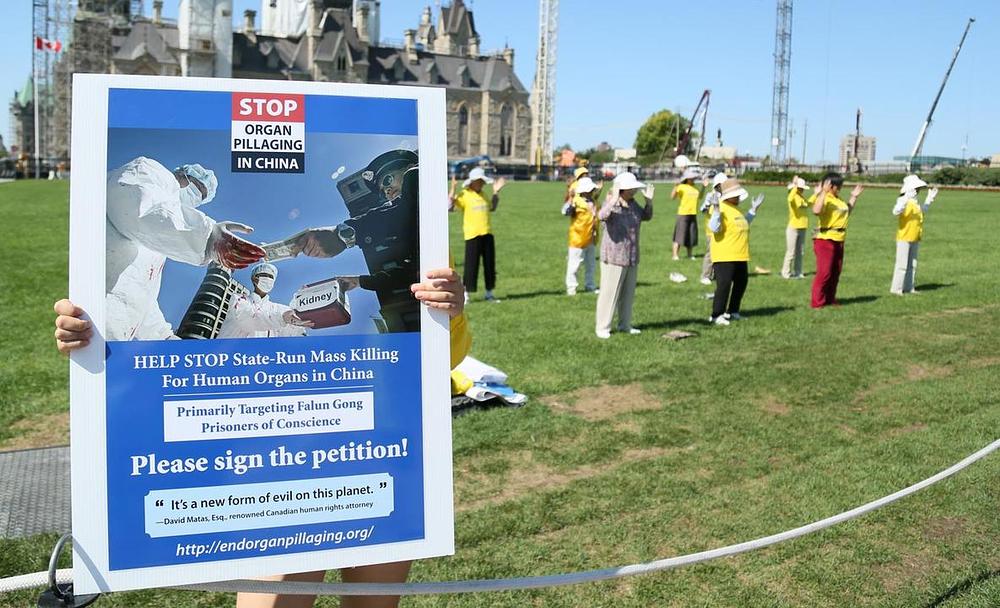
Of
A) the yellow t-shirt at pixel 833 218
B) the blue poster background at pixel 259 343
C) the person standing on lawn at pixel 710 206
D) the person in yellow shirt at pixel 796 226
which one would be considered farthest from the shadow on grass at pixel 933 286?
the blue poster background at pixel 259 343

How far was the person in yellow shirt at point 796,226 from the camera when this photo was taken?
637 inches

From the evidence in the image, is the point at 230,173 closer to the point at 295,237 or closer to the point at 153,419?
the point at 295,237

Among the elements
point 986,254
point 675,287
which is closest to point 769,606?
point 675,287

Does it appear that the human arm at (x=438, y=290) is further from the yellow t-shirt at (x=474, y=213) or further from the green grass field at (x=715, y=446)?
the yellow t-shirt at (x=474, y=213)

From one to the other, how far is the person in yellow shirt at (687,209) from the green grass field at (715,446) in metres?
4.28

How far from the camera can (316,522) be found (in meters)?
2.25

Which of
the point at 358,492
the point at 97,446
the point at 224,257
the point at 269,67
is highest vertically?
the point at 269,67

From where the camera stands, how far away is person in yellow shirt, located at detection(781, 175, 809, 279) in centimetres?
1619

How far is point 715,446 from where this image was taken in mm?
6688

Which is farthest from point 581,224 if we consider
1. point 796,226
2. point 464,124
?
point 464,124

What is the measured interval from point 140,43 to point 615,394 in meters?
98.4

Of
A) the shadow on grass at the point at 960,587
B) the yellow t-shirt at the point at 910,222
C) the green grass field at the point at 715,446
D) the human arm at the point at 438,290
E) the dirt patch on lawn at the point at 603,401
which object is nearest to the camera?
the human arm at the point at 438,290

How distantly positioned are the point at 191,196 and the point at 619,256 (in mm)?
9288

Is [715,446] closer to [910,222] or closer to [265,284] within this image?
[265,284]
